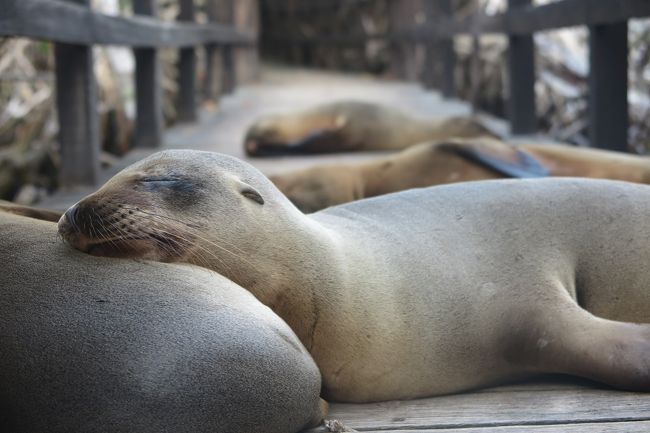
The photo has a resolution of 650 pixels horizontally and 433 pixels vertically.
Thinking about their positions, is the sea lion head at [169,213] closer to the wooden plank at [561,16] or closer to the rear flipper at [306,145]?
the wooden plank at [561,16]

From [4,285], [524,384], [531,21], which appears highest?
[531,21]

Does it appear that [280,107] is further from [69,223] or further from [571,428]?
[571,428]

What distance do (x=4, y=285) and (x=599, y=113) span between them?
350 cm

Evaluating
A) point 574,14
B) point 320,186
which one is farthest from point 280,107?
point 320,186

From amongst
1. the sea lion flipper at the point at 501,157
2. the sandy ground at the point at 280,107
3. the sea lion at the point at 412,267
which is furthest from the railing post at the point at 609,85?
the sea lion at the point at 412,267

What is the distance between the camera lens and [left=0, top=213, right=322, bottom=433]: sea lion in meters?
1.82

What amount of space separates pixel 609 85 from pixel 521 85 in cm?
188

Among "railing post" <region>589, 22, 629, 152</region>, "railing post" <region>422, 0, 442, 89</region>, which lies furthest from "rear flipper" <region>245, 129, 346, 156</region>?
"railing post" <region>422, 0, 442, 89</region>

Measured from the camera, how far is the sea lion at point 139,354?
1817 mm

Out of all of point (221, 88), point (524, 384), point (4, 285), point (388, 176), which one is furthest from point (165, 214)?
point (221, 88)

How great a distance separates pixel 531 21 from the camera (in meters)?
6.00

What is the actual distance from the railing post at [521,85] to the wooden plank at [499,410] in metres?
4.48

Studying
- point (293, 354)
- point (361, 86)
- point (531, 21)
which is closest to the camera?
point (293, 354)

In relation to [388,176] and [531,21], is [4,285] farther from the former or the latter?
[531,21]
